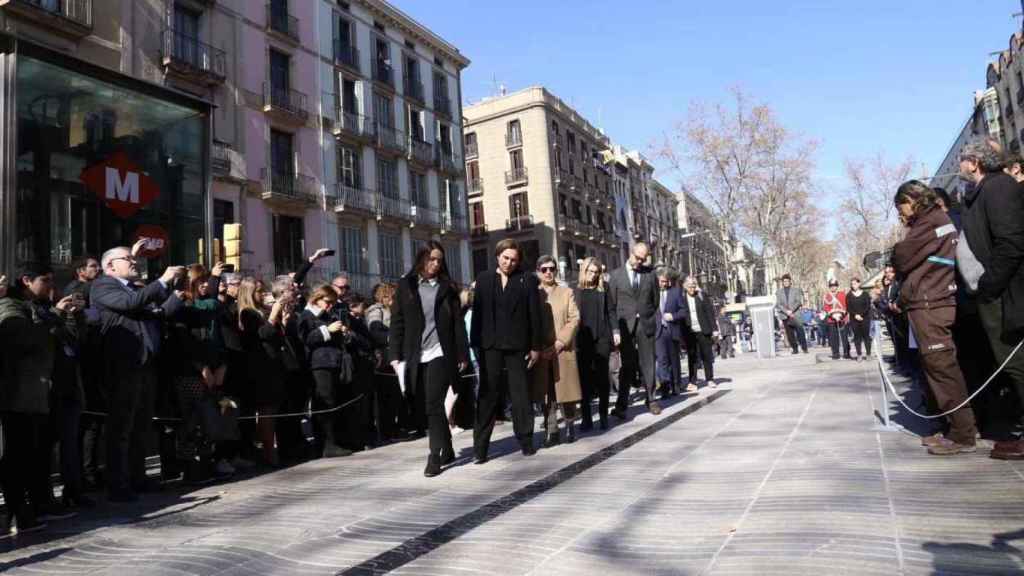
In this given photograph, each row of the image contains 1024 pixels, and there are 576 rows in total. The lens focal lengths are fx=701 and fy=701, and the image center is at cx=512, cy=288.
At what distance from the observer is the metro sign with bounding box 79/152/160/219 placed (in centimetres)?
807

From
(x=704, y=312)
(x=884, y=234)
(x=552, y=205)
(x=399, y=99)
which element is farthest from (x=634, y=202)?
(x=704, y=312)

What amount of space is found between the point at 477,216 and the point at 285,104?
23020 mm

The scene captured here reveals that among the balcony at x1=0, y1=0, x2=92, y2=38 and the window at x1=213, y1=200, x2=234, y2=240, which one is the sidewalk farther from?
the window at x1=213, y1=200, x2=234, y2=240

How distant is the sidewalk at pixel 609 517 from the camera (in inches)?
117

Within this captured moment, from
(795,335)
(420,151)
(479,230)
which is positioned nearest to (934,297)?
(795,335)

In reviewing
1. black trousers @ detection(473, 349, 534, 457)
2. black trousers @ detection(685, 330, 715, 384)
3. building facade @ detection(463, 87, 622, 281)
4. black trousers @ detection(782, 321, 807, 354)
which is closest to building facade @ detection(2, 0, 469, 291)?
building facade @ detection(463, 87, 622, 281)

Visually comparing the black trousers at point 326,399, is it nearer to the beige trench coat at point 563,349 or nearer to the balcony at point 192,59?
the beige trench coat at point 563,349

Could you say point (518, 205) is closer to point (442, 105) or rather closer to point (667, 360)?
point (442, 105)

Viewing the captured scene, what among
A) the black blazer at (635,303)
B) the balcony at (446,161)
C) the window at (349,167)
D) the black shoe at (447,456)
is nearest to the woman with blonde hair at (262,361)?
the black shoe at (447,456)

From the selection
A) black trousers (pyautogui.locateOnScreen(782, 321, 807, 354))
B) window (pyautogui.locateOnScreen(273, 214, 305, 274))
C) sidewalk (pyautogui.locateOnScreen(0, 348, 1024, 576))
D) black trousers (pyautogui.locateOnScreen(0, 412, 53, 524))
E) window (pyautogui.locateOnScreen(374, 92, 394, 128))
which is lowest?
sidewalk (pyautogui.locateOnScreen(0, 348, 1024, 576))

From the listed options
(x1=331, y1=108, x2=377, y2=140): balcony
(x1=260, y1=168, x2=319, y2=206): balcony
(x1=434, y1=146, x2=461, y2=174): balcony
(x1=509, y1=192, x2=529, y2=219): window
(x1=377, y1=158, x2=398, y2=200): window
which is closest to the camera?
(x1=260, y1=168, x2=319, y2=206): balcony

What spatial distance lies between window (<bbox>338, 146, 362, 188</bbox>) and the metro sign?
21.2 meters

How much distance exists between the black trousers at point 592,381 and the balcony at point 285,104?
21518mm

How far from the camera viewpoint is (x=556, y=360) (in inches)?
273
